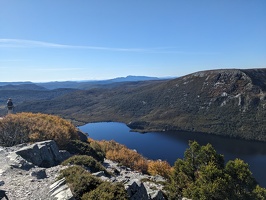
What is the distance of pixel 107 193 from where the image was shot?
19953 millimetres

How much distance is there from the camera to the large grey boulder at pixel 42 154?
3628cm

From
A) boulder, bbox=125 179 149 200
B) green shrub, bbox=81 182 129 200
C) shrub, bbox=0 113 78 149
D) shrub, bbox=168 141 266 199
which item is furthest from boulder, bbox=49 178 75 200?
shrub, bbox=0 113 78 149

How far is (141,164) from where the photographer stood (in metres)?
68.1

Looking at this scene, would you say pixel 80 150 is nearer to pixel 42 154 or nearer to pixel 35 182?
pixel 42 154

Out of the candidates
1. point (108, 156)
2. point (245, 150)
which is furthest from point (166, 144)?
point (108, 156)

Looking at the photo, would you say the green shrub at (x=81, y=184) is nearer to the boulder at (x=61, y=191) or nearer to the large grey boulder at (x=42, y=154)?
the boulder at (x=61, y=191)

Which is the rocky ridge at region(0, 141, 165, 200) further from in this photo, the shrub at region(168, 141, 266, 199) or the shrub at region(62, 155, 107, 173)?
the shrub at region(168, 141, 266, 199)

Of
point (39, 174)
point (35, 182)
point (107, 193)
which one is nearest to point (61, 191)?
point (107, 193)

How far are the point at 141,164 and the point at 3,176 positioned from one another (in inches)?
1776

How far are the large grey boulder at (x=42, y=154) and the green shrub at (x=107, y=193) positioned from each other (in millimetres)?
18881

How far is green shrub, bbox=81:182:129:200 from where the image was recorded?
64.3 feet

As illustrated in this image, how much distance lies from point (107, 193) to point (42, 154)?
21839mm

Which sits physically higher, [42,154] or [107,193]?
[107,193]

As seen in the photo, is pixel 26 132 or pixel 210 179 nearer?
pixel 210 179
